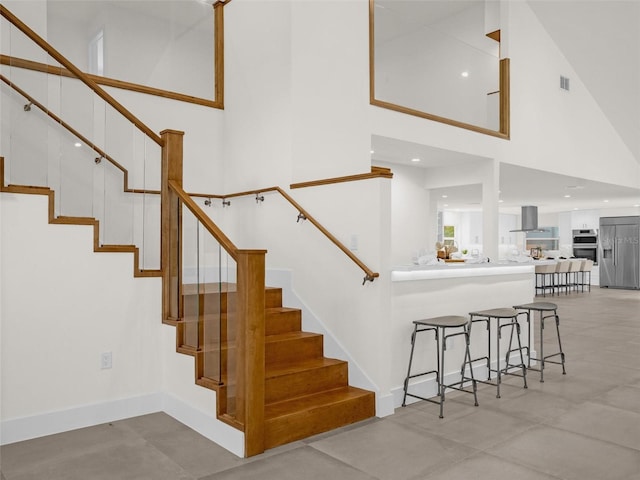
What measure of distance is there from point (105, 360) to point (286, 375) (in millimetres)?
1421

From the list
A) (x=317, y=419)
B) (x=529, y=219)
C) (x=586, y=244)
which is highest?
(x=529, y=219)

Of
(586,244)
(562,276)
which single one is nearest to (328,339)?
(562,276)

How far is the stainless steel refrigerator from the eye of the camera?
15750 millimetres

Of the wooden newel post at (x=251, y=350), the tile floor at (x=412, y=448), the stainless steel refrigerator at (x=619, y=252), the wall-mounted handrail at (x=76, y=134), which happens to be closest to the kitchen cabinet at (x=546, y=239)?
the stainless steel refrigerator at (x=619, y=252)

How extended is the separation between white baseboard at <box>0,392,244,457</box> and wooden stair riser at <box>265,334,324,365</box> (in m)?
0.71

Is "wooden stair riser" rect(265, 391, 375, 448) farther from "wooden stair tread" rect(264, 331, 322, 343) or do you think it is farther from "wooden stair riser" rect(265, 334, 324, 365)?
"wooden stair tread" rect(264, 331, 322, 343)

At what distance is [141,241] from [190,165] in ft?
5.40

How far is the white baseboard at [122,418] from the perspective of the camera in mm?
3449

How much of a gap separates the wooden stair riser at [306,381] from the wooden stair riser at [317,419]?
25 cm

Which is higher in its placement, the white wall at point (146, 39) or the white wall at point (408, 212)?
the white wall at point (146, 39)

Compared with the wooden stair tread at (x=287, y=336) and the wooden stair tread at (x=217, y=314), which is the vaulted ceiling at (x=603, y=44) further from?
the wooden stair tread at (x=287, y=336)

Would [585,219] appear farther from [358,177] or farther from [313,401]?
[313,401]

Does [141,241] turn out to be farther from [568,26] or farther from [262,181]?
[568,26]

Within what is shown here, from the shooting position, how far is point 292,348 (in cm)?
429
